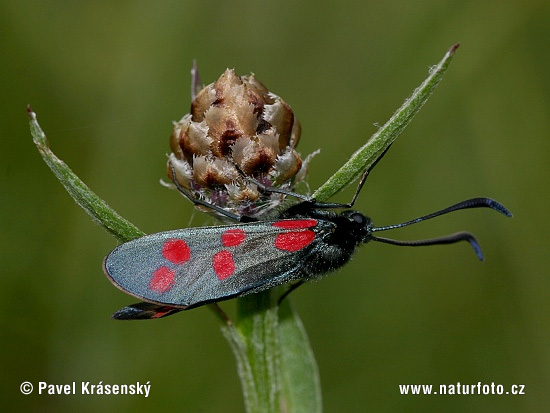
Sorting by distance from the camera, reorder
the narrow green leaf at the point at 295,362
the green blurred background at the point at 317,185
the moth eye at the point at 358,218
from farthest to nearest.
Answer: the green blurred background at the point at 317,185 < the narrow green leaf at the point at 295,362 < the moth eye at the point at 358,218

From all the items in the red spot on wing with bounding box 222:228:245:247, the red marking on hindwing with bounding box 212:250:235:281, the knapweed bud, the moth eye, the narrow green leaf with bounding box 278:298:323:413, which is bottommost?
the narrow green leaf with bounding box 278:298:323:413

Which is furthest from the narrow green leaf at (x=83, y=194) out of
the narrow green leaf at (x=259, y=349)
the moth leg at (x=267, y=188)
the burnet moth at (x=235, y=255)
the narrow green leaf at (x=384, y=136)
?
the narrow green leaf at (x=384, y=136)

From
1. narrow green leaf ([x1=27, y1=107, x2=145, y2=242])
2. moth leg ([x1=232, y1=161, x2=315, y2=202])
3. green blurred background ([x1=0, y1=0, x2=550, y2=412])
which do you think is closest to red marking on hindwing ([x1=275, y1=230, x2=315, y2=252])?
moth leg ([x1=232, y1=161, x2=315, y2=202])

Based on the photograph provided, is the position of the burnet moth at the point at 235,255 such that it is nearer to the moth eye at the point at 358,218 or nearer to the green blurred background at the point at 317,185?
the moth eye at the point at 358,218

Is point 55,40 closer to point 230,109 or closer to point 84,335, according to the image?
point 84,335

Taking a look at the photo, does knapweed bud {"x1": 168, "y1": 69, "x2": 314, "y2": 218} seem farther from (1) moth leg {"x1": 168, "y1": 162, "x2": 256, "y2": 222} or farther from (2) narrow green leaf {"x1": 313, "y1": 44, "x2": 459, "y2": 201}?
(2) narrow green leaf {"x1": 313, "y1": 44, "x2": 459, "y2": 201}

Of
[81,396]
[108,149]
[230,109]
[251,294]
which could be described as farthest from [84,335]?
[230,109]
